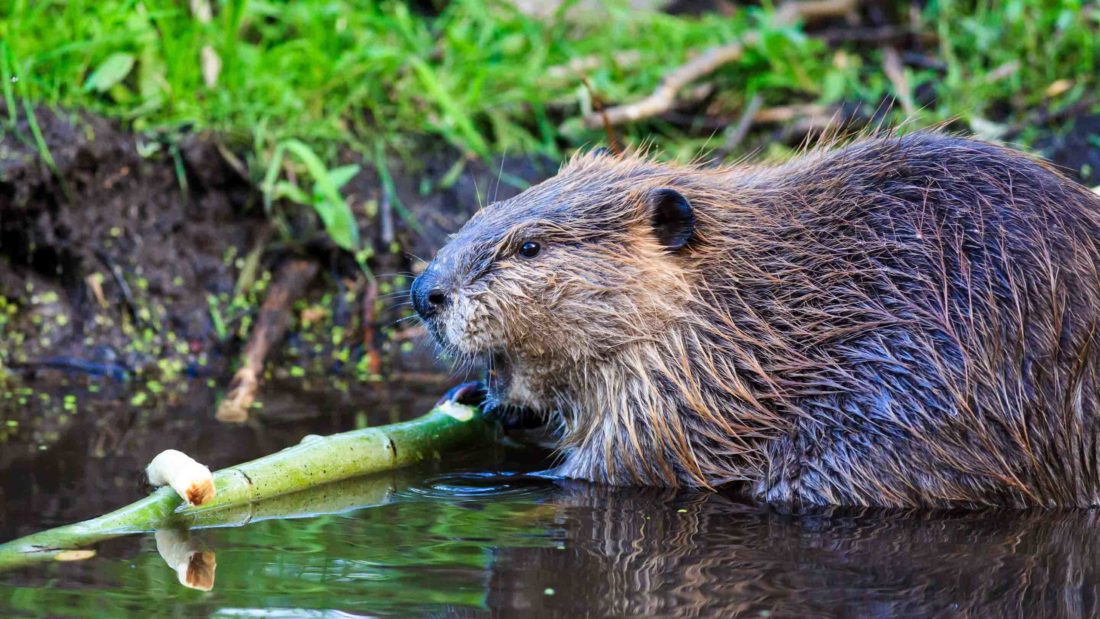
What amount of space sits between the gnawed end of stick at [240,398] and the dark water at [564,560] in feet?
2.08

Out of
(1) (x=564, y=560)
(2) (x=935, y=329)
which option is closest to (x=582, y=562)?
(1) (x=564, y=560)

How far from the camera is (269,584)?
8.23 ft

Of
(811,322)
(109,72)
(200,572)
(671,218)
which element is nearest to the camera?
(200,572)

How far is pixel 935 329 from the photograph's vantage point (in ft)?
10.6

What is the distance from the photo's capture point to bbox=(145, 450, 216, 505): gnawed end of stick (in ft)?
8.76

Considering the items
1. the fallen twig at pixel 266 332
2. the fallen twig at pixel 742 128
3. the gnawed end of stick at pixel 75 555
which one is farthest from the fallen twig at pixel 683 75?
the gnawed end of stick at pixel 75 555

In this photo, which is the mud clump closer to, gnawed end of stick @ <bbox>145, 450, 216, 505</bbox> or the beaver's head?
the beaver's head

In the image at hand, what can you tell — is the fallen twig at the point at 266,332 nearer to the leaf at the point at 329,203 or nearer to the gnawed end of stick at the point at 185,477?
the leaf at the point at 329,203

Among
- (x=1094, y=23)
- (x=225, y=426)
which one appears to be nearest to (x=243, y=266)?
(x=225, y=426)

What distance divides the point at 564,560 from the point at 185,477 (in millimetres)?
840

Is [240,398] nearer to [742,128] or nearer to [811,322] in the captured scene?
[811,322]

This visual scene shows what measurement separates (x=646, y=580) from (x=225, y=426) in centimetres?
181

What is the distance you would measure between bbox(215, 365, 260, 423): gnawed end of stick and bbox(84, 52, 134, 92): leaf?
4.43 ft

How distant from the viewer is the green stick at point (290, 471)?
8.57 feet
